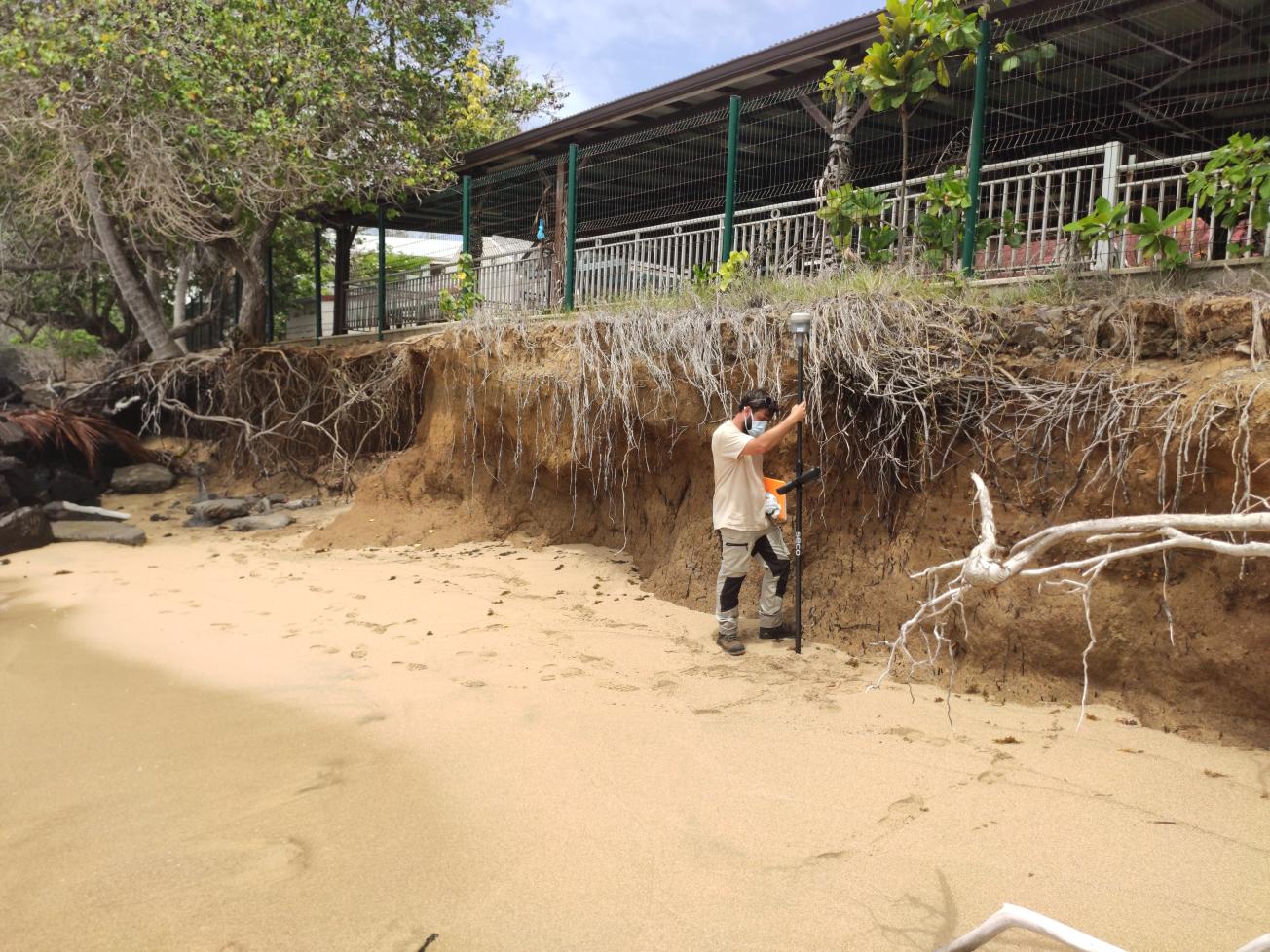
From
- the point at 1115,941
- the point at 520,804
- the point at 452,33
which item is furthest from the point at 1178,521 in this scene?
the point at 452,33

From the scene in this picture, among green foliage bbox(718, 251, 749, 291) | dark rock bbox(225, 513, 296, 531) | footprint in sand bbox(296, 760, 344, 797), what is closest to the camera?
footprint in sand bbox(296, 760, 344, 797)

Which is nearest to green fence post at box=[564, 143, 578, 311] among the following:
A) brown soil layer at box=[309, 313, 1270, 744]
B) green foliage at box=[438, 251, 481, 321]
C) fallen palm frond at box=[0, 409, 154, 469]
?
green foliage at box=[438, 251, 481, 321]

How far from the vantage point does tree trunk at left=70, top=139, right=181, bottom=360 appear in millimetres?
11836

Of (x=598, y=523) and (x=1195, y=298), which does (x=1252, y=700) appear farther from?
(x=598, y=523)

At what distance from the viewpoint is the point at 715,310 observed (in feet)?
22.4

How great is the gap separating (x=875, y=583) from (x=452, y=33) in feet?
38.9

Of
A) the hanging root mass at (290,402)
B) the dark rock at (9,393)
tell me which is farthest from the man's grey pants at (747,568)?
the dark rock at (9,393)

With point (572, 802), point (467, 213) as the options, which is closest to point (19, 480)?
point (467, 213)

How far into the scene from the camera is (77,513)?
1109 cm

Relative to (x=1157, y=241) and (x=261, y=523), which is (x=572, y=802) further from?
(x=261, y=523)

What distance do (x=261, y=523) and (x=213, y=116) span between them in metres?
4.97

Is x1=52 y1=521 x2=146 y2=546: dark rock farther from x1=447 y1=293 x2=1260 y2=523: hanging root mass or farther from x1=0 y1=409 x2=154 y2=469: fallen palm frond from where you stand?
x1=447 y1=293 x2=1260 y2=523: hanging root mass

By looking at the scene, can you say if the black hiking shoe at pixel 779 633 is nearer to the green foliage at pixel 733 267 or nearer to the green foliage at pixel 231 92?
the green foliage at pixel 733 267

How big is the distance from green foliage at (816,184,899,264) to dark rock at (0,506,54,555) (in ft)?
28.5
